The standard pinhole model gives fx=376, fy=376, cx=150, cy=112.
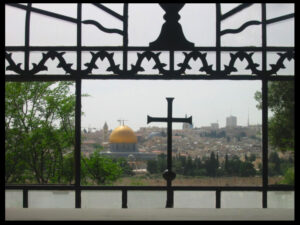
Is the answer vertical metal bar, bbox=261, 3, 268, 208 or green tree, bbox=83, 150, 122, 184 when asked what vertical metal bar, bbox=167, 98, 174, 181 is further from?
vertical metal bar, bbox=261, 3, 268, 208

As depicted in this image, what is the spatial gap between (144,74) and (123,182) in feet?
6.21

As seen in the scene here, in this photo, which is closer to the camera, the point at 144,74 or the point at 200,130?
the point at 144,74

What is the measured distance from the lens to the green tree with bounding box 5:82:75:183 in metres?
6.30

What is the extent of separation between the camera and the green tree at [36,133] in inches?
248

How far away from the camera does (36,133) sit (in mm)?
6453

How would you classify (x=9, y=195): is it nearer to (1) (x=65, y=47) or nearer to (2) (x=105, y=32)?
(1) (x=65, y=47)

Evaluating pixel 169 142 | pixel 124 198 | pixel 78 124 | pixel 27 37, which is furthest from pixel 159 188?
pixel 27 37

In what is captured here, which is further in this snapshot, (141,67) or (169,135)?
(169,135)

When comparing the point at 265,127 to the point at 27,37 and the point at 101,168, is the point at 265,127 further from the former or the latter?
the point at 27,37

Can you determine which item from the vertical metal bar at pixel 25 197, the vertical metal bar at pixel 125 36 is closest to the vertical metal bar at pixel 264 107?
the vertical metal bar at pixel 125 36

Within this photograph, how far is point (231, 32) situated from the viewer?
5.34m

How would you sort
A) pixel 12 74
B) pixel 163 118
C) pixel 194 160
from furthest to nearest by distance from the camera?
pixel 194 160 → pixel 163 118 → pixel 12 74
